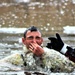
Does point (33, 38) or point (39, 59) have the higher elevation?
point (33, 38)

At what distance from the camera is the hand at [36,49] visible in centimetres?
907

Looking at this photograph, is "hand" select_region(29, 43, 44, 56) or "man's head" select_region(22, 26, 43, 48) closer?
"hand" select_region(29, 43, 44, 56)

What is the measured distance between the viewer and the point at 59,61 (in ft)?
31.4

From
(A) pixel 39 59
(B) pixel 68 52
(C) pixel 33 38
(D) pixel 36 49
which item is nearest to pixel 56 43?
(B) pixel 68 52

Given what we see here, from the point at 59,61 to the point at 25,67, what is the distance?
680 mm

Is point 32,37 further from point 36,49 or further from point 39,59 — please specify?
point 39,59

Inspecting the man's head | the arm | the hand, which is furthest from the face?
the arm

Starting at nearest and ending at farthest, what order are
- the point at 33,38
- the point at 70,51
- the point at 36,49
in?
the point at 36,49 < the point at 33,38 < the point at 70,51

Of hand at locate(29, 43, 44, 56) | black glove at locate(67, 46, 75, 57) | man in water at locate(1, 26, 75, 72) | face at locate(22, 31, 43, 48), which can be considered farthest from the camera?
black glove at locate(67, 46, 75, 57)

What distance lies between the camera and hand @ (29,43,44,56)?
907cm

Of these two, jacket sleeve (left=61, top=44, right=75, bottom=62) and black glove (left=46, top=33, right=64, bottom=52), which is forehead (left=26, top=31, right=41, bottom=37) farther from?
jacket sleeve (left=61, top=44, right=75, bottom=62)

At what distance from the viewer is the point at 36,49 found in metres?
9.11

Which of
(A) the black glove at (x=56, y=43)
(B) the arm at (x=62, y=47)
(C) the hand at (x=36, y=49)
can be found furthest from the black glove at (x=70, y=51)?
(C) the hand at (x=36, y=49)

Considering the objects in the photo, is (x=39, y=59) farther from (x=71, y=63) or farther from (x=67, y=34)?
(x=67, y=34)
